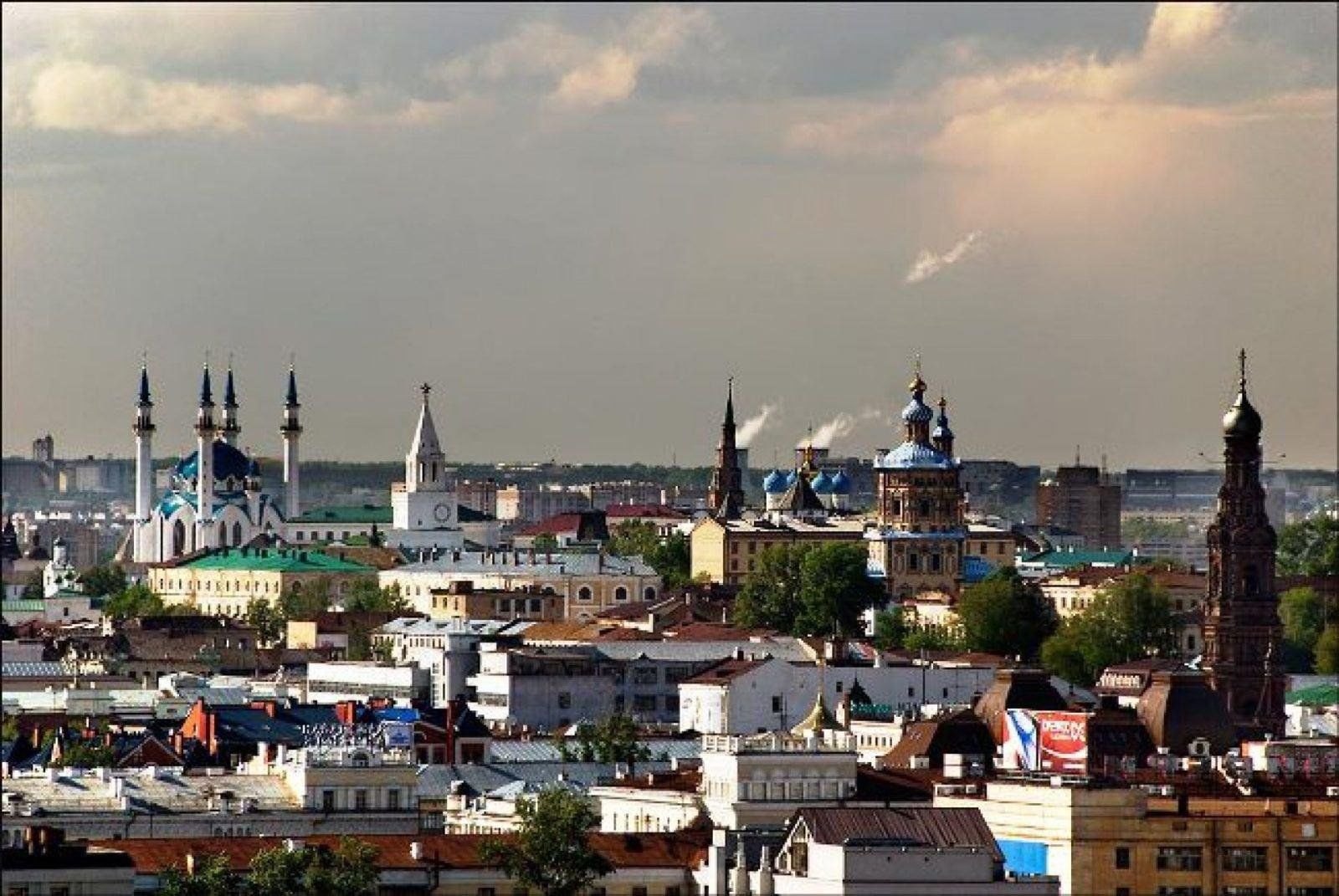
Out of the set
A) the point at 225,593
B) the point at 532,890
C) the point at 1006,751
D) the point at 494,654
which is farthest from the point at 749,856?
the point at 225,593

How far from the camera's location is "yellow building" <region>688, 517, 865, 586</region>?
18038cm

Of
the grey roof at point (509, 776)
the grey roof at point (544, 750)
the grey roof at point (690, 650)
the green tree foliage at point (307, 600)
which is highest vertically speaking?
the green tree foliage at point (307, 600)

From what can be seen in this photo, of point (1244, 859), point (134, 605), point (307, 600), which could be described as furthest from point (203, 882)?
point (134, 605)

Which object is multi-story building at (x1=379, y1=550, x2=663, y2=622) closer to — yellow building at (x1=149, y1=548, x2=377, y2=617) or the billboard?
yellow building at (x1=149, y1=548, x2=377, y2=617)

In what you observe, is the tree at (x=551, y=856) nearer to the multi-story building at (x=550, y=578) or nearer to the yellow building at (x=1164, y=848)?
the yellow building at (x=1164, y=848)

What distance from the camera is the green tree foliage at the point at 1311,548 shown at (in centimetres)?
16829

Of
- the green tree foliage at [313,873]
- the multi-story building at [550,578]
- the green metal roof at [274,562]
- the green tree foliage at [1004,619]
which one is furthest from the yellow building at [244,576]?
the green tree foliage at [313,873]

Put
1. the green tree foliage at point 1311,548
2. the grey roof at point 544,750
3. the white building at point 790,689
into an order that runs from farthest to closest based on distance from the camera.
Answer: the green tree foliage at point 1311,548, the white building at point 790,689, the grey roof at point 544,750

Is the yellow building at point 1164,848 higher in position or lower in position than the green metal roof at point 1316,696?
lower

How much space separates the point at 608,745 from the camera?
315ft

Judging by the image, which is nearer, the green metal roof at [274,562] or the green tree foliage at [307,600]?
the green tree foliage at [307,600]

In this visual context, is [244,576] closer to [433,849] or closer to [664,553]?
[664,553]

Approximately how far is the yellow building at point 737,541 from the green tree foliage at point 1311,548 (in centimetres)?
1390

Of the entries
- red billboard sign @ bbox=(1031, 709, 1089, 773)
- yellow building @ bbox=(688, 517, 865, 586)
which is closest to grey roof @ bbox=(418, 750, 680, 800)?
red billboard sign @ bbox=(1031, 709, 1089, 773)
